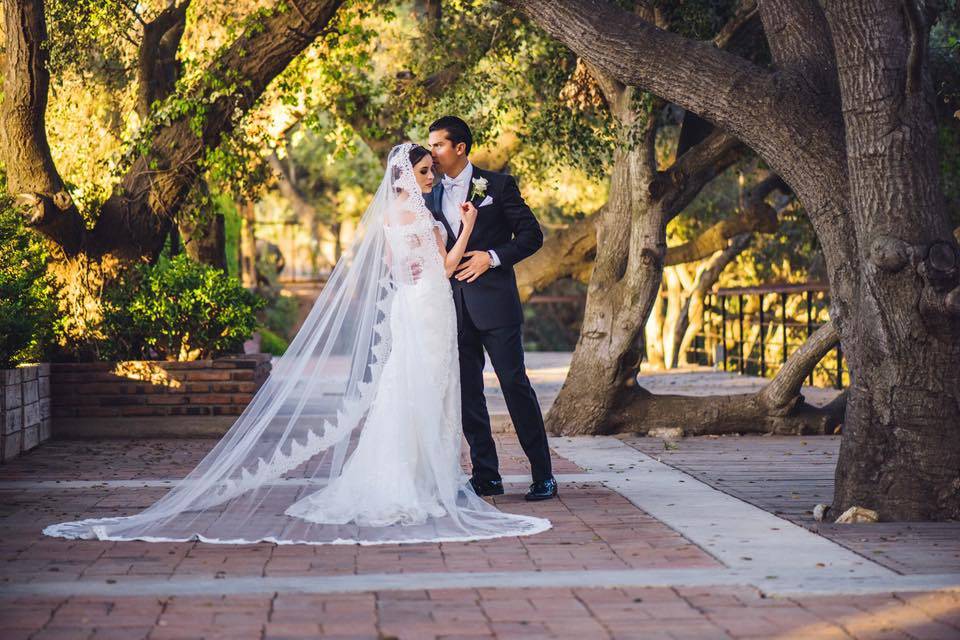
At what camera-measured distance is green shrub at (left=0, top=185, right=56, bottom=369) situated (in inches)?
400

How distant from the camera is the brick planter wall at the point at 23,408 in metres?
9.95

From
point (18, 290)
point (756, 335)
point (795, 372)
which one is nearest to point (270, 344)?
point (756, 335)

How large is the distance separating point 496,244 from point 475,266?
0.31 metres

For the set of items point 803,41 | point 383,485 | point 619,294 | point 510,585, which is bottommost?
point 510,585

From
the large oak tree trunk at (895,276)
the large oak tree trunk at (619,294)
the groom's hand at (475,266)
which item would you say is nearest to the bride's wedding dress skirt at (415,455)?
the groom's hand at (475,266)

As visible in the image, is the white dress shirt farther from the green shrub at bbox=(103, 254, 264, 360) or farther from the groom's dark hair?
the green shrub at bbox=(103, 254, 264, 360)

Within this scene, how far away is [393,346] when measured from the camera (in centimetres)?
756

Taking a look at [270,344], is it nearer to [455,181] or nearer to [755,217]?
[755,217]

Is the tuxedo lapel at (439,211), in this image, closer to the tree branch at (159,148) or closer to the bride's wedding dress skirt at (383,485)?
the bride's wedding dress skirt at (383,485)

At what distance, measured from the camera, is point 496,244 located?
789cm

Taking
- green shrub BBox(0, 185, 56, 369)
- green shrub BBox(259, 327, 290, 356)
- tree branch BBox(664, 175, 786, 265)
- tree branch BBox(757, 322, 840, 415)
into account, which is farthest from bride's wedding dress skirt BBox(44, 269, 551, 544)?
green shrub BBox(259, 327, 290, 356)

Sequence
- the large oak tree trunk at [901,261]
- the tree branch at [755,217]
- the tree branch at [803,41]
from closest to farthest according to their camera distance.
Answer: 1. the large oak tree trunk at [901,261]
2. the tree branch at [803,41]
3. the tree branch at [755,217]

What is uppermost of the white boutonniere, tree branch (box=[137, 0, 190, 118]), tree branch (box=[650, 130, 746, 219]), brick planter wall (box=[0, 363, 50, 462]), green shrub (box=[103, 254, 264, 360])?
tree branch (box=[137, 0, 190, 118])

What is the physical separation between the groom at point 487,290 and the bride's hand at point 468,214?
0.12 m
